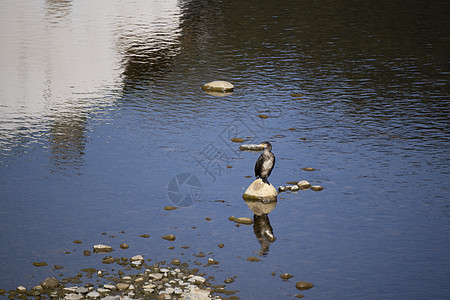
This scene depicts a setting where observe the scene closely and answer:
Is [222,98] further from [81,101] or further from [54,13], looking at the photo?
[54,13]

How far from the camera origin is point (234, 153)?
34.1 m

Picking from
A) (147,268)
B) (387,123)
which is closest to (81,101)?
(387,123)

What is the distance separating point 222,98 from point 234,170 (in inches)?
520

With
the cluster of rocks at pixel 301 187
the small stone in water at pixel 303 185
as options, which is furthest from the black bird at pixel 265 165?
the small stone in water at pixel 303 185

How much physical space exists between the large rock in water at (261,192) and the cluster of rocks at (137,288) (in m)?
6.98

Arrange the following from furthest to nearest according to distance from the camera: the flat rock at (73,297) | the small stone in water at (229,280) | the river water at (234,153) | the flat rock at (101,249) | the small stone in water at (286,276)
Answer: the flat rock at (101,249) → the river water at (234,153) → the small stone in water at (286,276) → the small stone in water at (229,280) → the flat rock at (73,297)

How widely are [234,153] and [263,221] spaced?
8115 millimetres

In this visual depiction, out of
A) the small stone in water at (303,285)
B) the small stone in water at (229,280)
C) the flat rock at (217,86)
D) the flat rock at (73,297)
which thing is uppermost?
the flat rock at (217,86)

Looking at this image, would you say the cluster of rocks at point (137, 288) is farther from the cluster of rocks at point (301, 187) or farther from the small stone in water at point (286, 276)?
the cluster of rocks at point (301, 187)

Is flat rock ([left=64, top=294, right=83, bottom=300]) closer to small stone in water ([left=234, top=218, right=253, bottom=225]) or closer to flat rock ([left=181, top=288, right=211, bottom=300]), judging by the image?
flat rock ([left=181, top=288, right=211, bottom=300])

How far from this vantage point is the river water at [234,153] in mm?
23469

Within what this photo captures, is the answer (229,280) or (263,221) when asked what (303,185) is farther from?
(229,280)

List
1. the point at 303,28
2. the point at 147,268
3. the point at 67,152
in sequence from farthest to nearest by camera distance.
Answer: the point at 303,28 < the point at 67,152 < the point at 147,268

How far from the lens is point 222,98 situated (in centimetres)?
4425
